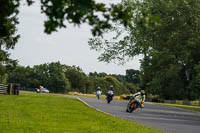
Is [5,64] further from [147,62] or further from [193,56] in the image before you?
[193,56]

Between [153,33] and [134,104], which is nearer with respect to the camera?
[134,104]

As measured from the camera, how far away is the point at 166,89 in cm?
5906

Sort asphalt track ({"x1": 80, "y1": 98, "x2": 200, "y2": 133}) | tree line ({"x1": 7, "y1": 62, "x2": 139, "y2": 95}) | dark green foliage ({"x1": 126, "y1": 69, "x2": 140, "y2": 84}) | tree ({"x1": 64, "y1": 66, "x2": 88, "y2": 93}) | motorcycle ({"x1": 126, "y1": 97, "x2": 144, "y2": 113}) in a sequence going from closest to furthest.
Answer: asphalt track ({"x1": 80, "y1": 98, "x2": 200, "y2": 133}), motorcycle ({"x1": 126, "y1": 97, "x2": 144, "y2": 113}), tree line ({"x1": 7, "y1": 62, "x2": 139, "y2": 95}), tree ({"x1": 64, "y1": 66, "x2": 88, "y2": 93}), dark green foliage ({"x1": 126, "y1": 69, "x2": 140, "y2": 84})

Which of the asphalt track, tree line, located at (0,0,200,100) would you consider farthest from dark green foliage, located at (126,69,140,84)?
the asphalt track

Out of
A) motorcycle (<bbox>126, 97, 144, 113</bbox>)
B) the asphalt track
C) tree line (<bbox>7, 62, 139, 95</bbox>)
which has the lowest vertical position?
the asphalt track

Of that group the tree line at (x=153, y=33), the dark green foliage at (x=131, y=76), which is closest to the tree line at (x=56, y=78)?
the dark green foliage at (x=131, y=76)

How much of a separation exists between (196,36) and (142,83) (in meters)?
34.5

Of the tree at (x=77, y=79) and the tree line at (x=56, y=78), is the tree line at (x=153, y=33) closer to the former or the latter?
the tree line at (x=56, y=78)

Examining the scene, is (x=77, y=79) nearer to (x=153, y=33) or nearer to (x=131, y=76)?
(x=131, y=76)

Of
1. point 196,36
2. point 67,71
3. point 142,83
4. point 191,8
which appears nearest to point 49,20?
point 196,36

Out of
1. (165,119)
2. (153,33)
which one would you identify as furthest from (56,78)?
(165,119)

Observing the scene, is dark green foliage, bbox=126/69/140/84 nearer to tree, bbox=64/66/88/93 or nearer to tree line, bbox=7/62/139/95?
tree line, bbox=7/62/139/95

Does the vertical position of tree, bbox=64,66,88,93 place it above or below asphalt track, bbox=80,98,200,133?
above

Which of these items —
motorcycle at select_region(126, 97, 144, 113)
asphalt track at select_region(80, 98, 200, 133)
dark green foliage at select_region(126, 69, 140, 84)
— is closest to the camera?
asphalt track at select_region(80, 98, 200, 133)
